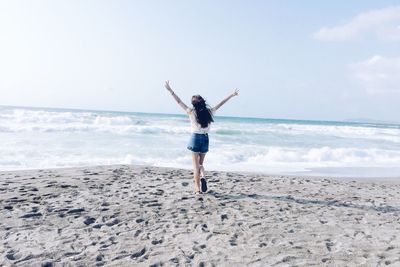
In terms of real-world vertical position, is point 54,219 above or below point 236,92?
below

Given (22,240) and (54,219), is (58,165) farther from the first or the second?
(22,240)

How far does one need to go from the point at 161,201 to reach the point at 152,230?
1512 millimetres

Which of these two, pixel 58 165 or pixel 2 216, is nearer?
pixel 2 216

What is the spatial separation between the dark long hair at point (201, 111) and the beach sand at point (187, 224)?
139cm

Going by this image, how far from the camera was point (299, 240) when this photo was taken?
4.62 metres

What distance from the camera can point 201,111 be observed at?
6.56 metres

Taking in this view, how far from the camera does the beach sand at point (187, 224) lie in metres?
4.05

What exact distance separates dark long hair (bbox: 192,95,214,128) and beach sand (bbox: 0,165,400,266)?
139 cm

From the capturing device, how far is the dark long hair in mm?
6551

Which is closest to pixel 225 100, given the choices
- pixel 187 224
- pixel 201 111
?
pixel 201 111

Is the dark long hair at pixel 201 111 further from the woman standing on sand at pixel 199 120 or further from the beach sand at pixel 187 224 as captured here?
the beach sand at pixel 187 224

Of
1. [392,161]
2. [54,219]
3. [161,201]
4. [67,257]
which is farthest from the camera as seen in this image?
[392,161]

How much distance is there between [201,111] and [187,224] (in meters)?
2.19

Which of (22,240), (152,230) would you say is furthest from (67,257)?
(152,230)
